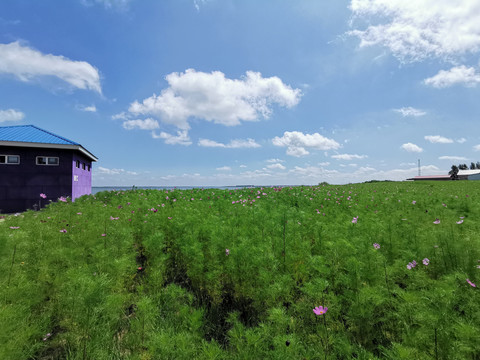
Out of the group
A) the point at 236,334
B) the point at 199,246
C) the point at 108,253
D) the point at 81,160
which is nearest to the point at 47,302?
the point at 108,253

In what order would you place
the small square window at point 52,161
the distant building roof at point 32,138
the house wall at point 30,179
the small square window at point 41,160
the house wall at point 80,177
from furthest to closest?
the house wall at point 80,177
the small square window at point 52,161
the small square window at point 41,160
the house wall at point 30,179
the distant building roof at point 32,138

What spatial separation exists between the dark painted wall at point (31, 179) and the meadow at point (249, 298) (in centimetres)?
1473

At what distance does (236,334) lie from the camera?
2.07 m

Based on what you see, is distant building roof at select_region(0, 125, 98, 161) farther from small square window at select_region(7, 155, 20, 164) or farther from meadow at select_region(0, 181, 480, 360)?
meadow at select_region(0, 181, 480, 360)

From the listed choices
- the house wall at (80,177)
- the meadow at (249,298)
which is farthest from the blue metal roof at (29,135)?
the meadow at (249,298)

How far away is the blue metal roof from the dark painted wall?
0.64 m

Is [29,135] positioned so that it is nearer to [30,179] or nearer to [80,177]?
[30,179]

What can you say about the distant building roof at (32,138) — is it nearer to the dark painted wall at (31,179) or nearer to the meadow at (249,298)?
the dark painted wall at (31,179)

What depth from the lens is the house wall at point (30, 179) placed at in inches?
586

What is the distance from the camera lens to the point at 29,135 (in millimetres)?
16625

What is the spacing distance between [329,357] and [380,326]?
93 cm

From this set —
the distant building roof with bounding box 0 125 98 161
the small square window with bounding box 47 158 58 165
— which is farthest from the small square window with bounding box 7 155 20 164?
the small square window with bounding box 47 158 58 165

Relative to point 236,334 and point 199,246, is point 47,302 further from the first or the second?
point 236,334

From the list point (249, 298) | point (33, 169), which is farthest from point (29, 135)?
Answer: point (249, 298)
